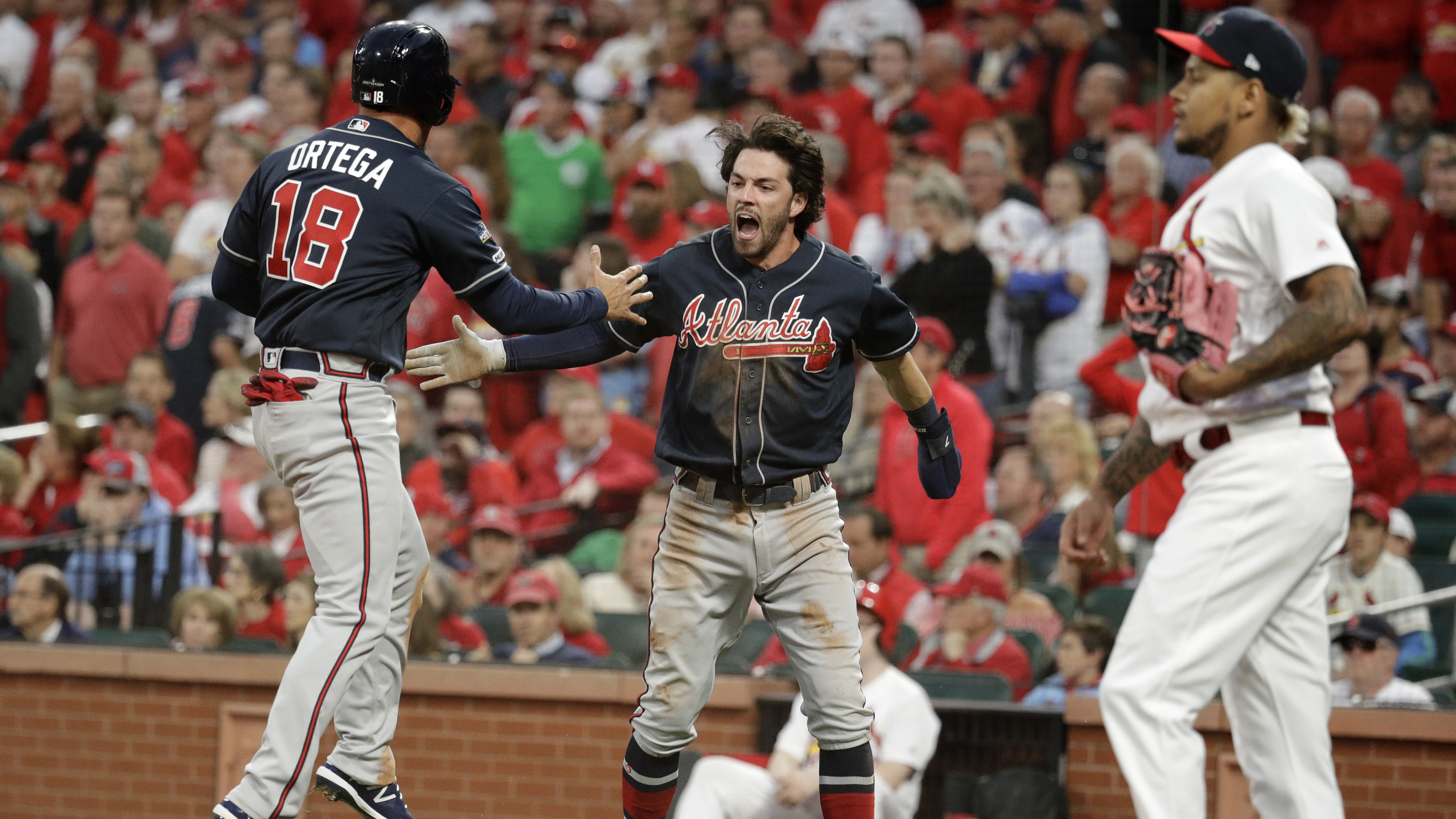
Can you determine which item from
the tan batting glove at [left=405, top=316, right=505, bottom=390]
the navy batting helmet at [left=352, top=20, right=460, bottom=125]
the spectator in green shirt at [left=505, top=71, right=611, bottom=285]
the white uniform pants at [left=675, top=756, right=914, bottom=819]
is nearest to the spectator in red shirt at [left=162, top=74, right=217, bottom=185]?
the spectator in green shirt at [left=505, top=71, right=611, bottom=285]

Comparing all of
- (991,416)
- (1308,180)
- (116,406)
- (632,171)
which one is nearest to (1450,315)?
(991,416)

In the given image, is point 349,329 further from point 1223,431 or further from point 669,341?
point 669,341

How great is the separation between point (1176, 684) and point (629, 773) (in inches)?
61.5

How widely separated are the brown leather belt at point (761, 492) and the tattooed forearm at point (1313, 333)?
4.00ft

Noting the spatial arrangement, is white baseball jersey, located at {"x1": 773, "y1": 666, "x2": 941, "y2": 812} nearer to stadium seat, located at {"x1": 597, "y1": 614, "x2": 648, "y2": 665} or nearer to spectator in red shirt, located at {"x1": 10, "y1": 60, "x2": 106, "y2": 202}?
stadium seat, located at {"x1": 597, "y1": 614, "x2": 648, "y2": 665}

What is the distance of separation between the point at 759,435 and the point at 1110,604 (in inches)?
116

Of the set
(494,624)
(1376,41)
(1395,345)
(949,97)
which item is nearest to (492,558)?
(494,624)

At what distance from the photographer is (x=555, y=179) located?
35.6 feet

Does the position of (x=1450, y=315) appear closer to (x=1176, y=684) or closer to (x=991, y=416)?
(x=991, y=416)

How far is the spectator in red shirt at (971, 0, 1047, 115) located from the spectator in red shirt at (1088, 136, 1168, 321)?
5.41ft

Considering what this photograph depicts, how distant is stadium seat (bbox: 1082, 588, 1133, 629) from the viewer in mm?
6734

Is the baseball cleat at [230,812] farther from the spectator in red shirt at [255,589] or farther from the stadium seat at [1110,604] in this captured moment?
the stadium seat at [1110,604]

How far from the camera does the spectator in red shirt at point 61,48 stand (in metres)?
14.0

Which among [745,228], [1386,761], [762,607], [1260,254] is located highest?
[745,228]
